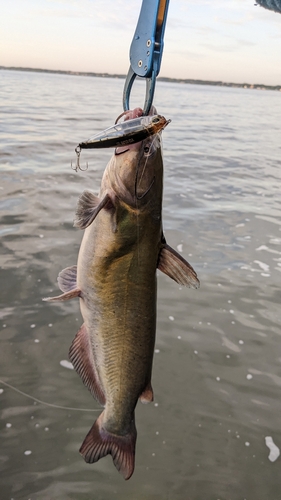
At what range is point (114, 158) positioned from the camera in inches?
79.0

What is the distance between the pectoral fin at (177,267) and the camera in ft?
6.60

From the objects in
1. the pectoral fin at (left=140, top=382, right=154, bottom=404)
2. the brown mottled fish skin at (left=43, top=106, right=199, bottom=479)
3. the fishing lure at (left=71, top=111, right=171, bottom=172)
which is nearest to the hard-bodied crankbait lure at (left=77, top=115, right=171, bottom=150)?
the fishing lure at (left=71, top=111, right=171, bottom=172)

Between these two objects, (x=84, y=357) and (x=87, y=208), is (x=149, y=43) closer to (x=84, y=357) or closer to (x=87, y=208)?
(x=87, y=208)

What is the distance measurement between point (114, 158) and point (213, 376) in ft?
9.38

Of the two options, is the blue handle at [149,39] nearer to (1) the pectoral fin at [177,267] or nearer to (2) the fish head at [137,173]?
(2) the fish head at [137,173]

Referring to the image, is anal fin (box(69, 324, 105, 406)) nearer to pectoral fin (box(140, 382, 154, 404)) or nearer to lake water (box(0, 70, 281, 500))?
pectoral fin (box(140, 382, 154, 404))

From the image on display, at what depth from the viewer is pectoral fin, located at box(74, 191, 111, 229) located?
1.91 meters

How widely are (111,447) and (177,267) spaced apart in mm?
1057

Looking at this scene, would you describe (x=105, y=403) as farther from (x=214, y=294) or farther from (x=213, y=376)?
(x=214, y=294)

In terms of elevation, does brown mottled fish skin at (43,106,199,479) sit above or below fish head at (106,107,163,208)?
below

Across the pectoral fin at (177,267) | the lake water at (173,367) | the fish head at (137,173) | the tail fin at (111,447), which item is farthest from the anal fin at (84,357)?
the lake water at (173,367)

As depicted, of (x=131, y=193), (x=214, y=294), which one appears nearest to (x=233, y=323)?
(x=214, y=294)

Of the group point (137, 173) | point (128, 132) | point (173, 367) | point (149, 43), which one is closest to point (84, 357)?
point (137, 173)

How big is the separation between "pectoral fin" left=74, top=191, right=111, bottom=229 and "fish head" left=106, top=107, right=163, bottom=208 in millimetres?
90
